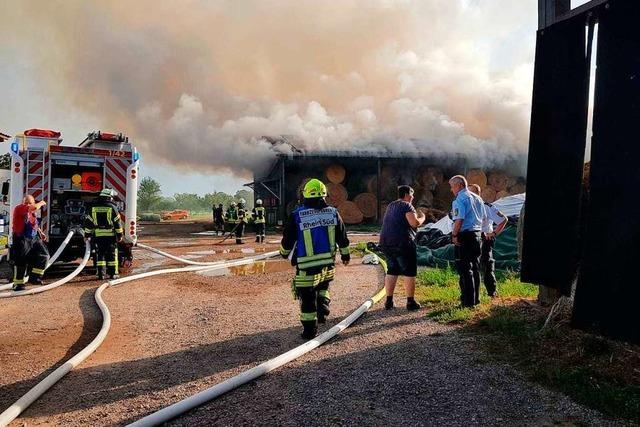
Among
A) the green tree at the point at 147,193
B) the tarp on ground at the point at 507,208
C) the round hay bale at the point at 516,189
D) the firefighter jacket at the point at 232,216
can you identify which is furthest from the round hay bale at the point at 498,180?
the green tree at the point at 147,193

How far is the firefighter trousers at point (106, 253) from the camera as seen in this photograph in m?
7.53

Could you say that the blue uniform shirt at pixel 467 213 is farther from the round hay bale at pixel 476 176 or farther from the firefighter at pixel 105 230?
the round hay bale at pixel 476 176

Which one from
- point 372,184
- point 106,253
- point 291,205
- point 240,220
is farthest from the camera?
point 372,184

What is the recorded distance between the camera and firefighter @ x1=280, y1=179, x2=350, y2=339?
409 cm

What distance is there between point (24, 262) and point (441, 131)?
19.9 meters

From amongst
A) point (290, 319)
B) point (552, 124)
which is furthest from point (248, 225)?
point (552, 124)

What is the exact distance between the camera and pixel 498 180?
72.5 ft

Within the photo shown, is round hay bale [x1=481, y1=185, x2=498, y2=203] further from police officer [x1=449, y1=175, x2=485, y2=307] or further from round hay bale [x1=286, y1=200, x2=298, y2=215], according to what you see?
police officer [x1=449, y1=175, x2=485, y2=307]

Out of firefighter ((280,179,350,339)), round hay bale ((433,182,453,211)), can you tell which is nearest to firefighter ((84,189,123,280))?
firefighter ((280,179,350,339))

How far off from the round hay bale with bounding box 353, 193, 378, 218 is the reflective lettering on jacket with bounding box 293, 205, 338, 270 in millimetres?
17157

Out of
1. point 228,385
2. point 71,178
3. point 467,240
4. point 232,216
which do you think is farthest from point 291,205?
point 228,385

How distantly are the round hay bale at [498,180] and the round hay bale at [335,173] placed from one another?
7.62 metres

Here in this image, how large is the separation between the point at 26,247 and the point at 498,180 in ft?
67.6

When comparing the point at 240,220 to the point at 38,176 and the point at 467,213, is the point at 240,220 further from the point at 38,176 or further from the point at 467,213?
the point at 467,213
